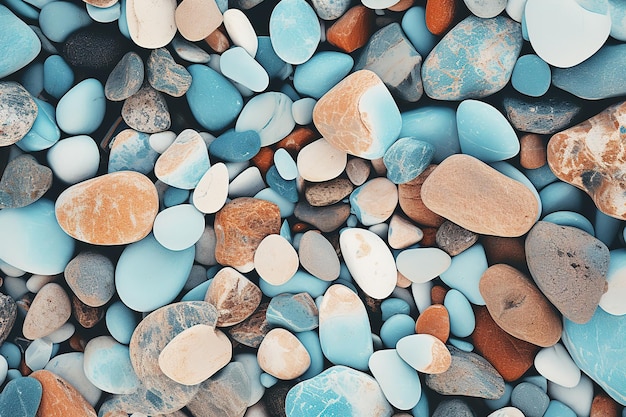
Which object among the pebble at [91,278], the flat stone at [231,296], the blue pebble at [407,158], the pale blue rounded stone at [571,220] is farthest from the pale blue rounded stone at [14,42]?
the pale blue rounded stone at [571,220]

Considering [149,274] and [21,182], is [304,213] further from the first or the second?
[21,182]

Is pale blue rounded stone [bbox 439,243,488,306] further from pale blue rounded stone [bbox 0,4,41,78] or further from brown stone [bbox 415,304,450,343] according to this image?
pale blue rounded stone [bbox 0,4,41,78]

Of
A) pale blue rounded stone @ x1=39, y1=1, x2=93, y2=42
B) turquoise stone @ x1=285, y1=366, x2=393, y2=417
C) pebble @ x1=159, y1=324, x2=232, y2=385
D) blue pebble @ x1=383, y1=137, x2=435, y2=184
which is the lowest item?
turquoise stone @ x1=285, y1=366, x2=393, y2=417

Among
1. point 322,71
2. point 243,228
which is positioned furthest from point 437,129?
point 243,228

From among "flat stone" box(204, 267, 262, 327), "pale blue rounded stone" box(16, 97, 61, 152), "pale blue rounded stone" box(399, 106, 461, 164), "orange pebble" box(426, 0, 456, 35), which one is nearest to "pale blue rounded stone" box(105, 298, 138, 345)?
"flat stone" box(204, 267, 262, 327)

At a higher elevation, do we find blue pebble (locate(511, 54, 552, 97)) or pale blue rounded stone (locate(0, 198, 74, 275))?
blue pebble (locate(511, 54, 552, 97))

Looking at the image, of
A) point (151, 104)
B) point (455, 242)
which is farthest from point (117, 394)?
point (455, 242)
